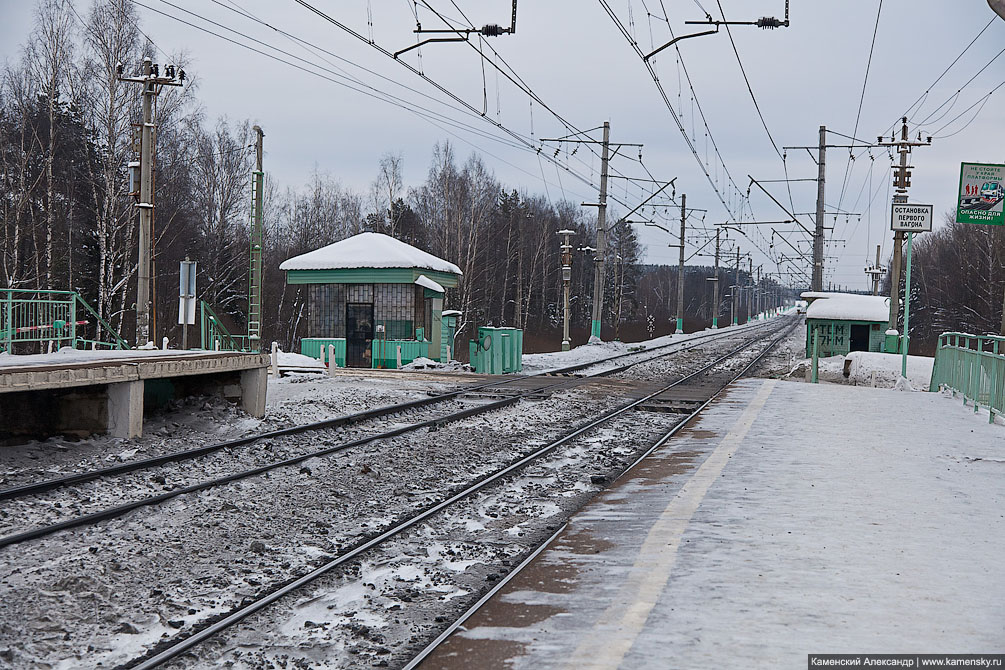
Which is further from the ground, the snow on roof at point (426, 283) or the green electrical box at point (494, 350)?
the snow on roof at point (426, 283)

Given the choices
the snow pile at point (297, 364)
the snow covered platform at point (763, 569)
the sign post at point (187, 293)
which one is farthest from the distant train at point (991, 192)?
the sign post at point (187, 293)

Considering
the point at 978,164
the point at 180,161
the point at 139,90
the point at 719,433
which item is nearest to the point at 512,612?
the point at 719,433

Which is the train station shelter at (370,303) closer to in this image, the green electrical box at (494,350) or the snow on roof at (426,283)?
the snow on roof at (426,283)

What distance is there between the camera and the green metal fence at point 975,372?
47.0 ft

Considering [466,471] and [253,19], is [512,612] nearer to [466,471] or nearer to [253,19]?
[466,471]

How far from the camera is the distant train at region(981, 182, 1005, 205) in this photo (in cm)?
1884

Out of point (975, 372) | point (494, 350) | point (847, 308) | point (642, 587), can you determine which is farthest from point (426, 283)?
point (642, 587)

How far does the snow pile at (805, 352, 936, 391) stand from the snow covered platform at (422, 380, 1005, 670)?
14.6 metres

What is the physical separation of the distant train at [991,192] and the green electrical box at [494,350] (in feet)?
38.3

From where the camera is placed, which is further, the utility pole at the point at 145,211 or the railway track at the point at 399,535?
the utility pole at the point at 145,211

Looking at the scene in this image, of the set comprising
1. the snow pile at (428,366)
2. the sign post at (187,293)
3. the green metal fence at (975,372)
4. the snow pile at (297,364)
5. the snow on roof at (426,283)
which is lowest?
the snow pile at (428,366)

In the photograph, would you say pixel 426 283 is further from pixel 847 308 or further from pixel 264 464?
pixel 847 308

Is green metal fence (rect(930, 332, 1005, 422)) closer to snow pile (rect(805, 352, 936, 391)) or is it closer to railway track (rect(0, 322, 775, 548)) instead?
snow pile (rect(805, 352, 936, 391))

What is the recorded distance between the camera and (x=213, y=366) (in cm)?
1330
